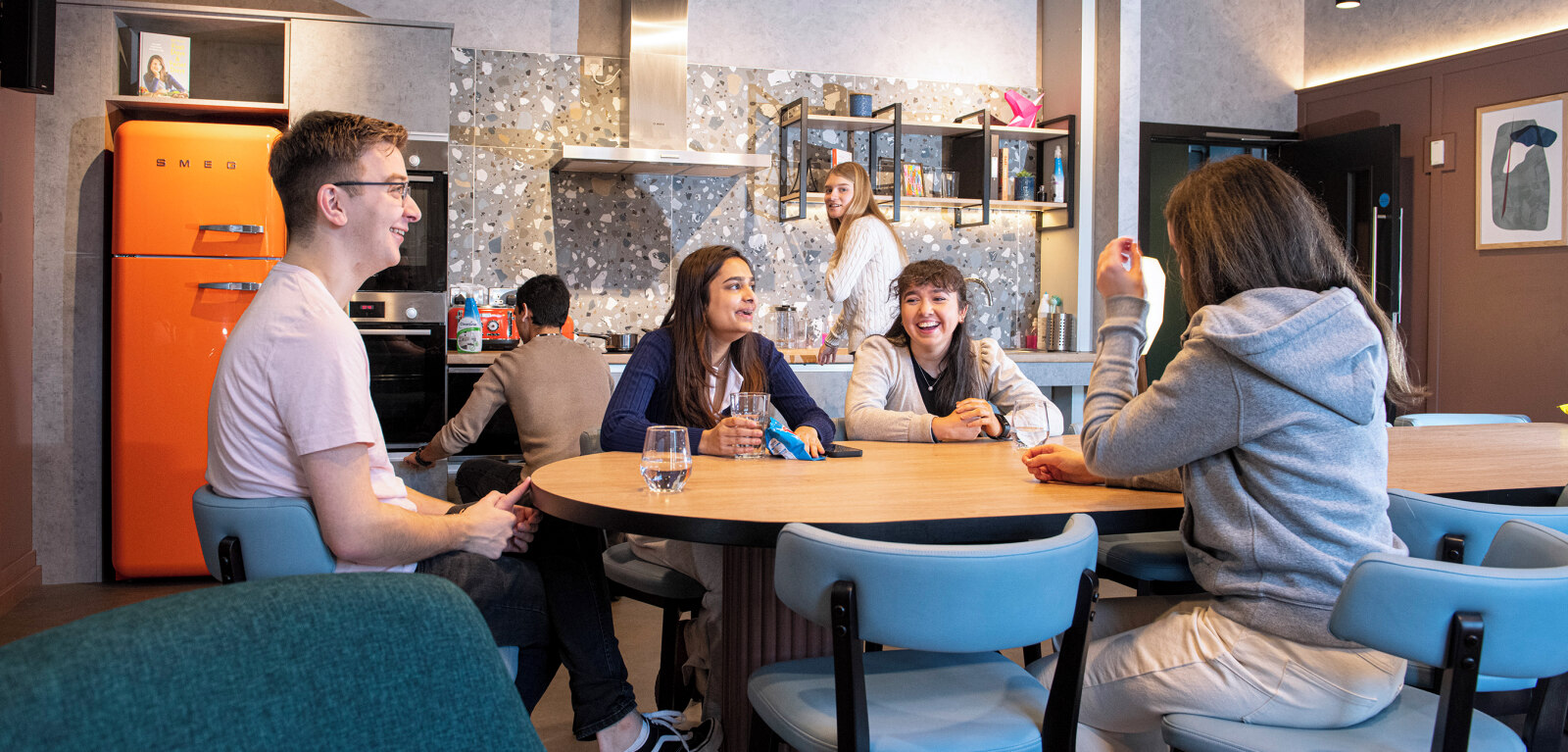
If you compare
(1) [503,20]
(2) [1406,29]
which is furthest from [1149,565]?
(2) [1406,29]

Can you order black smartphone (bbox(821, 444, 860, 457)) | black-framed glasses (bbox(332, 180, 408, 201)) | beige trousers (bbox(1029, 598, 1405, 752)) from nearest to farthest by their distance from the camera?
beige trousers (bbox(1029, 598, 1405, 752))
black-framed glasses (bbox(332, 180, 408, 201))
black smartphone (bbox(821, 444, 860, 457))

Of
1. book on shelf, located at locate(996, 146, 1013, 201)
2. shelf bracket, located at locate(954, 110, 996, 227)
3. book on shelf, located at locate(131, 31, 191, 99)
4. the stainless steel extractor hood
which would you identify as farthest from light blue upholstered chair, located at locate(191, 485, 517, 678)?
book on shelf, located at locate(996, 146, 1013, 201)

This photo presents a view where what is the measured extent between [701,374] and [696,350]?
0.20 ft

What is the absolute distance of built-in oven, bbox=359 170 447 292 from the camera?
4.30 m

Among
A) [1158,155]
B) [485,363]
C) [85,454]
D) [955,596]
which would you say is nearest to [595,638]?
[955,596]

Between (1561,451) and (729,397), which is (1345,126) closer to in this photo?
(1561,451)

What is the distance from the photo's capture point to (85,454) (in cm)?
405

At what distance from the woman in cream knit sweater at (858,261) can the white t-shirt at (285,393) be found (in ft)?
9.76

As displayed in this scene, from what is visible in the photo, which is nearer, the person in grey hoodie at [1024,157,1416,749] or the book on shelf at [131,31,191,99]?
the person in grey hoodie at [1024,157,1416,749]

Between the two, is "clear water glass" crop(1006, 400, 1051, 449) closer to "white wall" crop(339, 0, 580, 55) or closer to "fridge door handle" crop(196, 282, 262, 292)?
"fridge door handle" crop(196, 282, 262, 292)

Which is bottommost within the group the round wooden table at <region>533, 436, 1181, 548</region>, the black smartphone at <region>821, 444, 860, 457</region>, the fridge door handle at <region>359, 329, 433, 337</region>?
the round wooden table at <region>533, 436, 1181, 548</region>

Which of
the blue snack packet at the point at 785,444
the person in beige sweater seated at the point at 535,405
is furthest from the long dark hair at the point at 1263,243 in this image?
the person in beige sweater seated at the point at 535,405

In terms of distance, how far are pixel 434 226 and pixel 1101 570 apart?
Result: 311 cm

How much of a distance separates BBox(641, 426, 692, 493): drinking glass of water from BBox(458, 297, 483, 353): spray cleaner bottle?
3092 millimetres
